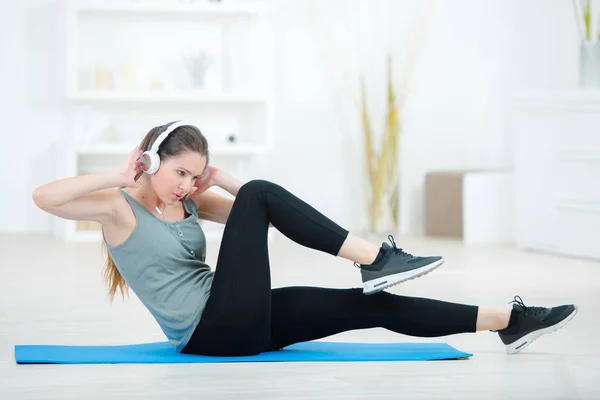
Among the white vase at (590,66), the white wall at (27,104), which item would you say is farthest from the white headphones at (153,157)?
the white wall at (27,104)

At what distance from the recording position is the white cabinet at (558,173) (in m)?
5.75

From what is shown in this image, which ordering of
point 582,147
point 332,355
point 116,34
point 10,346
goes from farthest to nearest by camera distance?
point 116,34
point 582,147
point 10,346
point 332,355

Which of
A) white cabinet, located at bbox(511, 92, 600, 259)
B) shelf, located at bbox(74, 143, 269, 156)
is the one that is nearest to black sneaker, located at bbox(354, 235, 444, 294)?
white cabinet, located at bbox(511, 92, 600, 259)

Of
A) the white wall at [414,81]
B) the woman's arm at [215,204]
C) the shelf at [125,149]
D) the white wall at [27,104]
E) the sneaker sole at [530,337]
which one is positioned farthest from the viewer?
the white wall at [414,81]

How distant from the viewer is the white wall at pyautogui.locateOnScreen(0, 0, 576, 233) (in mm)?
7293

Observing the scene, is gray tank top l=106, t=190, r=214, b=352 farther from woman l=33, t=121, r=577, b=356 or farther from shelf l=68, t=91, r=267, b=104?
shelf l=68, t=91, r=267, b=104

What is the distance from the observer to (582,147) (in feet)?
19.1

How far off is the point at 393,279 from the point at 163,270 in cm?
61

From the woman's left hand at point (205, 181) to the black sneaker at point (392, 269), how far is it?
0.50 m

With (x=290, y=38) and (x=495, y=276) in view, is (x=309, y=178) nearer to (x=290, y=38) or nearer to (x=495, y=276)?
(x=290, y=38)

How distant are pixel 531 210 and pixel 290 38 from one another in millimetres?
2070

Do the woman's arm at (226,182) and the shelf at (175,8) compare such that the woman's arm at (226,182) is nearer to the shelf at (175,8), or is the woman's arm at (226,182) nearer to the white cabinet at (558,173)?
the white cabinet at (558,173)

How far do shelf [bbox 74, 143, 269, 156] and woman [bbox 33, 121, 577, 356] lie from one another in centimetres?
368

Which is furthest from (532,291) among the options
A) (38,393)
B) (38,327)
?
(38,393)
